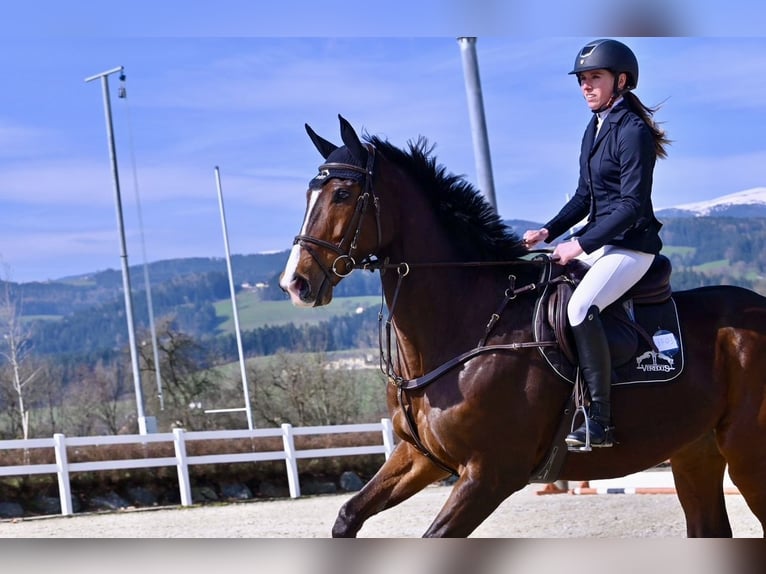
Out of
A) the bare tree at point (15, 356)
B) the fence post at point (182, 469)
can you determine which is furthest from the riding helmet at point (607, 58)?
the bare tree at point (15, 356)

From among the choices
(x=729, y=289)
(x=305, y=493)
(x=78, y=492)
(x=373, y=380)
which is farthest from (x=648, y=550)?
(x=373, y=380)

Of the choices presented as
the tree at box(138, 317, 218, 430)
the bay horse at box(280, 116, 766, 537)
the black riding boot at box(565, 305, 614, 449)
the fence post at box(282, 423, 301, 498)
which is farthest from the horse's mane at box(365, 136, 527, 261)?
the tree at box(138, 317, 218, 430)

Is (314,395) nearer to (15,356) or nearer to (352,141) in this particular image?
(15,356)

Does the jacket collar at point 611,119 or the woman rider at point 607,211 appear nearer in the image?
the woman rider at point 607,211

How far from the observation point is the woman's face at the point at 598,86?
5047 millimetres

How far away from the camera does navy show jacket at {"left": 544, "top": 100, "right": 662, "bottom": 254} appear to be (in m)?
4.88

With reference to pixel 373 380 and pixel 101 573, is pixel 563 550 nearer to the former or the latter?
pixel 101 573

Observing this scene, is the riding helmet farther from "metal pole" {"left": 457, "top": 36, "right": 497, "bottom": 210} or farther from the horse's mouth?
"metal pole" {"left": 457, "top": 36, "right": 497, "bottom": 210}

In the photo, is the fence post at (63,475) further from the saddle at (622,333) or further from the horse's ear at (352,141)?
the saddle at (622,333)

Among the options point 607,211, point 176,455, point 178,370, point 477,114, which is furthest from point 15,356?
point 607,211

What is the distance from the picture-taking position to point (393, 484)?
→ 5.10m

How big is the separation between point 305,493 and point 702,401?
14.5m

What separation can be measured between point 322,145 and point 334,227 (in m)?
0.63

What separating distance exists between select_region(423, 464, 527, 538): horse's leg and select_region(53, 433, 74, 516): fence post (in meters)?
11.6
